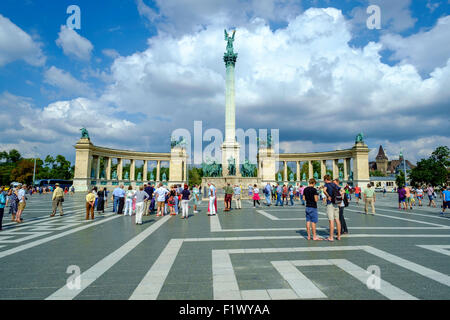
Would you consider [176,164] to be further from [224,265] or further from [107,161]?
[224,265]

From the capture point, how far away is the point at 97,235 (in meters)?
10.1

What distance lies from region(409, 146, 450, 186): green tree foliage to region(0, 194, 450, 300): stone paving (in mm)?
48998

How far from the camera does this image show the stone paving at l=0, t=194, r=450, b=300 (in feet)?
14.9

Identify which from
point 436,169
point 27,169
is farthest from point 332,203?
point 27,169

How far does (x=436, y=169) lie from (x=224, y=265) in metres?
58.7

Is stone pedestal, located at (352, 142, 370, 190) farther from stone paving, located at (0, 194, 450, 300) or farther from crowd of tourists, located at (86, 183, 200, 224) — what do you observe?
stone paving, located at (0, 194, 450, 300)

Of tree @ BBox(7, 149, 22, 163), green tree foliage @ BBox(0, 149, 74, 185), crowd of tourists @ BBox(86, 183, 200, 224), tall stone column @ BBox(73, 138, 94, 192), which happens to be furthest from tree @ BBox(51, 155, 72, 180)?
crowd of tourists @ BBox(86, 183, 200, 224)

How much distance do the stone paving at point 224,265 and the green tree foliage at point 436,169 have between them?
49.0 m

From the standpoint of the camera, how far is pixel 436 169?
49.0 meters

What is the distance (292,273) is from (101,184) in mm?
69856

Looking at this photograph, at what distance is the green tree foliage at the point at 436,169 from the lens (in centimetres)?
4853

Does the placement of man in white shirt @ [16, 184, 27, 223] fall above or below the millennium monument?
below
